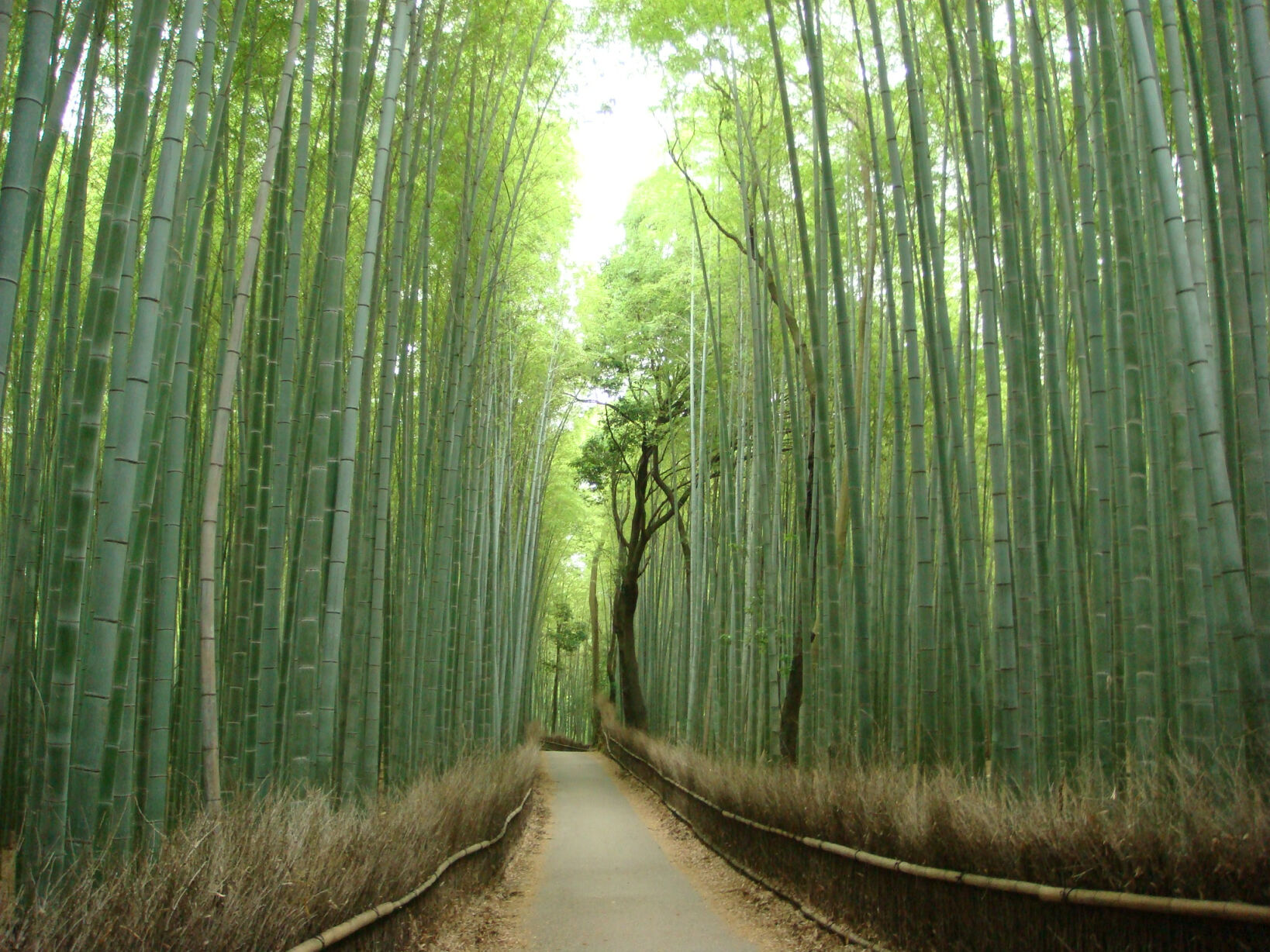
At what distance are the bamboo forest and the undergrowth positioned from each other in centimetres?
13

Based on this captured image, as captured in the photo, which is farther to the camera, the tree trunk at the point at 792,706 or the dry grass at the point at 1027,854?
the tree trunk at the point at 792,706

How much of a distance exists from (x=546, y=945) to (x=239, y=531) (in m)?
1.83

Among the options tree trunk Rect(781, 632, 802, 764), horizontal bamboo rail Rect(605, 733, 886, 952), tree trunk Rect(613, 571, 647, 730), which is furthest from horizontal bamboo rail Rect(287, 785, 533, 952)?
tree trunk Rect(613, 571, 647, 730)

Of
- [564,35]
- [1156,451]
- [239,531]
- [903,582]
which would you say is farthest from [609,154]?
[1156,451]

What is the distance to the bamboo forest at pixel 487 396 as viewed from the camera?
2264mm

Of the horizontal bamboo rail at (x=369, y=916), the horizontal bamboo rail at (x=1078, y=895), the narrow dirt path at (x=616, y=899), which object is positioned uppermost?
the horizontal bamboo rail at (x=1078, y=895)

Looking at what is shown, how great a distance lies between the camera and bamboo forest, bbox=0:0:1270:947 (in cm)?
226

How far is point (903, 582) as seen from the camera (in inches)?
171

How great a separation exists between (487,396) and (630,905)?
346 cm

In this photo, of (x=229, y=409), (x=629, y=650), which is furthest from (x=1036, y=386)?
(x=629, y=650)

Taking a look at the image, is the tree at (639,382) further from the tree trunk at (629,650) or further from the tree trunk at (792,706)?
the tree trunk at (792,706)

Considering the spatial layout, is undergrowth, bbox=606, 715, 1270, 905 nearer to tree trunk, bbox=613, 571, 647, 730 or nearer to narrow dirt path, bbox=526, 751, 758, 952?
narrow dirt path, bbox=526, 751, 758, 952

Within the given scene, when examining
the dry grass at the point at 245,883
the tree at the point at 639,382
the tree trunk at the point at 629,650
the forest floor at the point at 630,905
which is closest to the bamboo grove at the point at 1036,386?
the forest floor at the point at 630,905

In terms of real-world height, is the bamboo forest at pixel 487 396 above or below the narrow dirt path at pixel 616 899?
above
